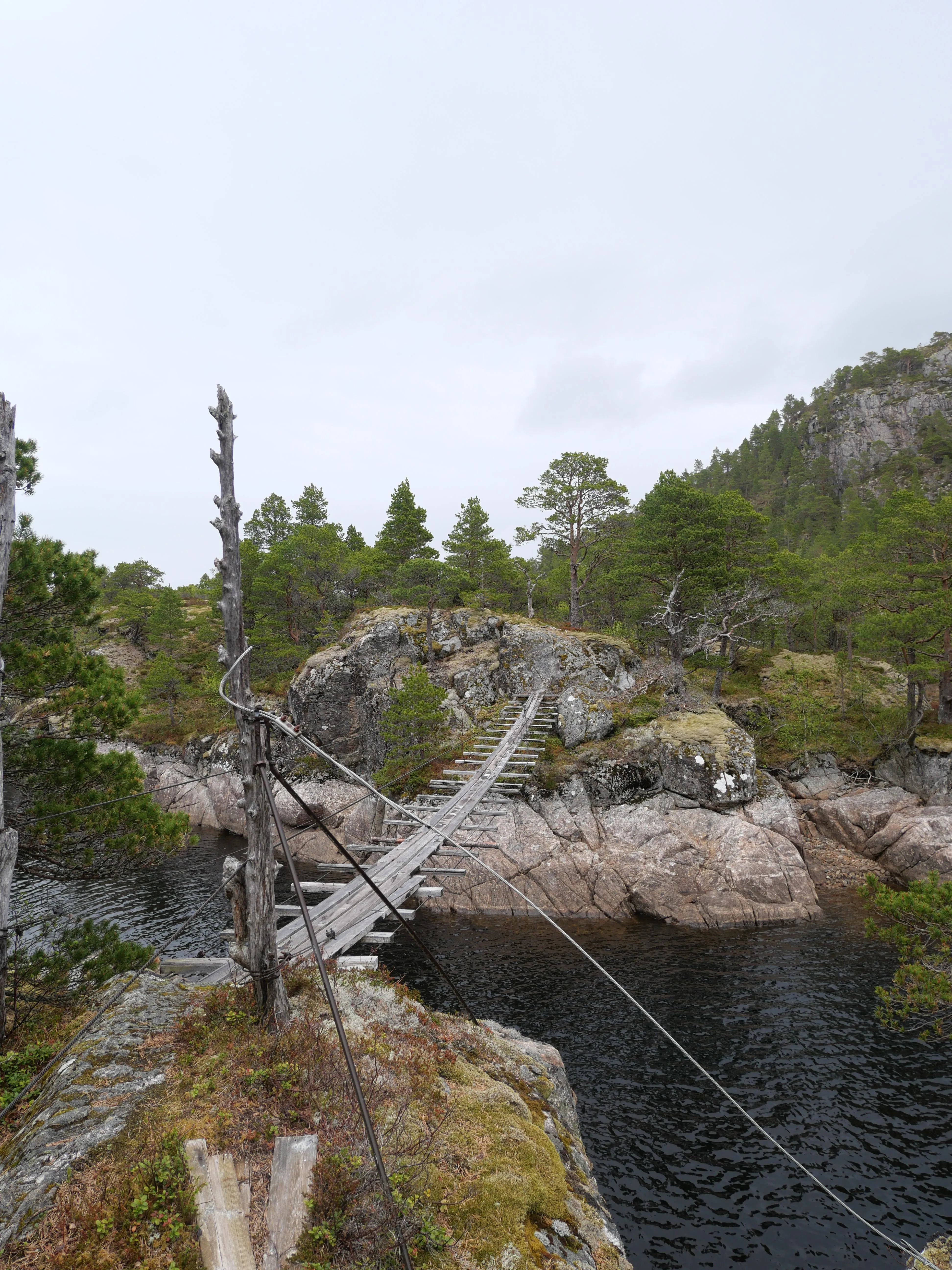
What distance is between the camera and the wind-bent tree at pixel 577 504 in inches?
1332

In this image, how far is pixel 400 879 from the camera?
13.1 metres

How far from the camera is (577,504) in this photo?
3462 centimetres

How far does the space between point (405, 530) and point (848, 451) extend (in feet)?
338

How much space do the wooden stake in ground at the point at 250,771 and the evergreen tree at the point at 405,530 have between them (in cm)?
3031

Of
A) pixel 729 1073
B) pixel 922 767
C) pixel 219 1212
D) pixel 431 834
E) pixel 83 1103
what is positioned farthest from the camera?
pixel 922 767

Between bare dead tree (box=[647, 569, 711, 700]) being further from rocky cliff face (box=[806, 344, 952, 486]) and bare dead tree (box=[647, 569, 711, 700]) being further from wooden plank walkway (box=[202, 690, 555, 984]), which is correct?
rocky cliff face (box=[806, 344, 952, 486])

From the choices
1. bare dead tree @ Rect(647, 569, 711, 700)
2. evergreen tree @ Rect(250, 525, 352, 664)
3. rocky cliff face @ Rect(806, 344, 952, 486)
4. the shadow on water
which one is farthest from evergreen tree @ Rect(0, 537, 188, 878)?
rocky cliff face @ Rect(806, 344, 952, 486)

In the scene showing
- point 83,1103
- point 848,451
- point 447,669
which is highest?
point 848,451

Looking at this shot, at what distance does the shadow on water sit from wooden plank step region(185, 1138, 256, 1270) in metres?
7.09

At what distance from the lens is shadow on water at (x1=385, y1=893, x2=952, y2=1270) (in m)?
8.79

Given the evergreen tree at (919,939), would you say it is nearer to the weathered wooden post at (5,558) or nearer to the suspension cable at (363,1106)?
the suspension cable at (363,1106)

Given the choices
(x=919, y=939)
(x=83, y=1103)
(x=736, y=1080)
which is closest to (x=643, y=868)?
(x=736, y=1080)

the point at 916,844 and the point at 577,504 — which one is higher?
the point at 577,504

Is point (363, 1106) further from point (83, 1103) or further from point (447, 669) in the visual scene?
point (447, 669)
